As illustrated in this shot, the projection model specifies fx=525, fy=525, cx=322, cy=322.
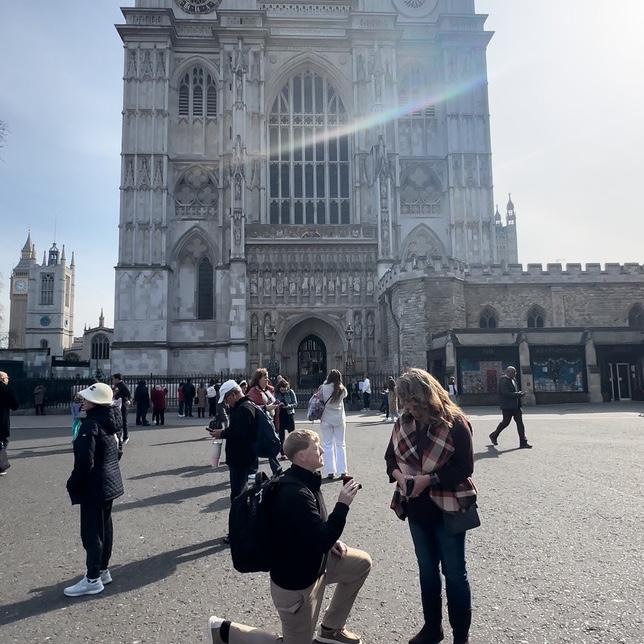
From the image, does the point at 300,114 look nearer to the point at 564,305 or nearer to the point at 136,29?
the point at 136,29

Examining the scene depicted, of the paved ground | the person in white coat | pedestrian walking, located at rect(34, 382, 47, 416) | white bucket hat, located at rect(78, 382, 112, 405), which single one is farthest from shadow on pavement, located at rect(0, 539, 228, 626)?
pedestrian walking, located at rect(34, 382, 47, 416)

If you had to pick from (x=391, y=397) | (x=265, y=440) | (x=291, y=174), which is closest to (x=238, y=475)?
(x=265, y=440)

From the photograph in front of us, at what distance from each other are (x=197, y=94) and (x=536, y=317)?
26559mm

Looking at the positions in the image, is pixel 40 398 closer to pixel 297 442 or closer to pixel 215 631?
pixel 215 631

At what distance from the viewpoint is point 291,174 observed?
35.3 meters

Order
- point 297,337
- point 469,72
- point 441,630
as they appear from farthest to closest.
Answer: point 469,72 → point 297,337 → point 441,630

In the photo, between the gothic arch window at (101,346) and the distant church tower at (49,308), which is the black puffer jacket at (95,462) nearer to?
the gothic arch window at (101,346)

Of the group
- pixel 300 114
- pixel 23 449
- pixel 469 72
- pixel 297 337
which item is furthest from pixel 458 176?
pixel 23 449

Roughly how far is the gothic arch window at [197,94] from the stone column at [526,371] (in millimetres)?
25867

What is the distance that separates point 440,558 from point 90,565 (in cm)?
263

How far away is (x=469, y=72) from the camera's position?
35375 mm

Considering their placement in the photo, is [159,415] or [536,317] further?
[536,317]

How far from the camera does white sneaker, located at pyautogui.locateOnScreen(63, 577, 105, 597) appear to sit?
12.7ft

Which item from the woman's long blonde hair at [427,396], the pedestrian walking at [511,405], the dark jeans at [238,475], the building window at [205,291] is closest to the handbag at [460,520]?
the woman's long blonde hair at [427,396]
